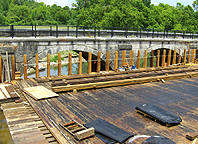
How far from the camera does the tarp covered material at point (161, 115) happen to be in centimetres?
808

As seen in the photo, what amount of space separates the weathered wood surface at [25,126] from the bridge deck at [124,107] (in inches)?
9.0

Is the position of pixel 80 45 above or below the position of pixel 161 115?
above

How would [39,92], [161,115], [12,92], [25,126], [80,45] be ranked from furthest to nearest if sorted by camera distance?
1. [80,45]
2. [39,92]
3. [12,92]
4. [161,115]
5. [25,126]

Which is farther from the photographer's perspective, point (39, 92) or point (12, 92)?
point (39, 92)

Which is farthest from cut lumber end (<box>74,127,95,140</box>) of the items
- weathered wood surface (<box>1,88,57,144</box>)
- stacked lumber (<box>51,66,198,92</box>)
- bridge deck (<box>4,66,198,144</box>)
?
stacked lumber (<box>51,66,198,92</box>)

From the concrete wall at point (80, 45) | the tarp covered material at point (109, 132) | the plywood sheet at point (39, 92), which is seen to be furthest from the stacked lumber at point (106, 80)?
the tarp covered material at point (109, 132)

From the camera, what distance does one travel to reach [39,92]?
11.4 metres

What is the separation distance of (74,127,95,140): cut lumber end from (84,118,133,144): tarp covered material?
7.6 inches

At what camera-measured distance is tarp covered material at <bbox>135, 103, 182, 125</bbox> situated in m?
8.08

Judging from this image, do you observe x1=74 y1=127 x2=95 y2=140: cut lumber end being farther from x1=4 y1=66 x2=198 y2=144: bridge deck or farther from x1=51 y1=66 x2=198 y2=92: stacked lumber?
x1=51 y1=66 x2=198 y2=92: stacked lumber

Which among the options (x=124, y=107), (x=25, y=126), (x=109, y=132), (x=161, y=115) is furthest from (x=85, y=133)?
(x=124, y=107)

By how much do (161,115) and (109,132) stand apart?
242cm

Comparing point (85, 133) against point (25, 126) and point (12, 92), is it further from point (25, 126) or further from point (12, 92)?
point (12, 92)

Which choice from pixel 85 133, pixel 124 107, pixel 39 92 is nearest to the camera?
pixel 85 133
